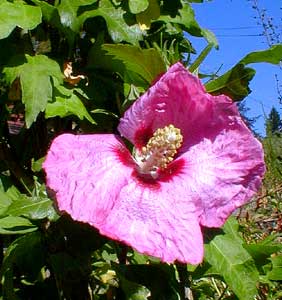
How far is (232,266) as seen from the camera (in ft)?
3.26

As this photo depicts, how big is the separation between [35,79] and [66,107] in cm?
8

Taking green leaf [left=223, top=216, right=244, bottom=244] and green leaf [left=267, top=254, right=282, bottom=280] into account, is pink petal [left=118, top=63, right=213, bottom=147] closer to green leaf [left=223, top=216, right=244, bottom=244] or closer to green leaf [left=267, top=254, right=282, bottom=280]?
green leaf [left=223, top=216, right=244, bottom=244]

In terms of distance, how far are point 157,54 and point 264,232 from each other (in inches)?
60.3

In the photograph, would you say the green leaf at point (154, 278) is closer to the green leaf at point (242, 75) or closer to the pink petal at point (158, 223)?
the pink petal at point (158, 223)

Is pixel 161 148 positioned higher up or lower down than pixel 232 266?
higher up

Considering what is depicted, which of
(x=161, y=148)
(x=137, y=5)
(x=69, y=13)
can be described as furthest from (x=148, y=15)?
(x=161, y=148)

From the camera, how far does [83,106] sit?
1166 mm

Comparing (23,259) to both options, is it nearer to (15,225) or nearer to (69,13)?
(15,225)

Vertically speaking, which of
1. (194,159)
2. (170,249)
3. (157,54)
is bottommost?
(170,249)

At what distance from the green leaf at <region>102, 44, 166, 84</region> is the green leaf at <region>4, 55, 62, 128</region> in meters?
0.17

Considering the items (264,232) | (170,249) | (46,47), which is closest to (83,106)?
(46,47)

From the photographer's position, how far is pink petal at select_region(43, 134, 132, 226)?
0.85m

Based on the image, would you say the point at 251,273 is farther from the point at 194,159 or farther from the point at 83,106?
the point at 83,106

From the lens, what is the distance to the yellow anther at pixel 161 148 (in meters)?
0.95
